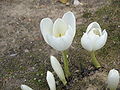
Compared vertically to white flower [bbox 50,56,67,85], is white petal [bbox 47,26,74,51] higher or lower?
higher

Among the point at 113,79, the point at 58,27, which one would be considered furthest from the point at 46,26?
the point at 113,79

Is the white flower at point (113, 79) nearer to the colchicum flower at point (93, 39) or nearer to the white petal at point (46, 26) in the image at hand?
the colchicum flower at point (93, 39)

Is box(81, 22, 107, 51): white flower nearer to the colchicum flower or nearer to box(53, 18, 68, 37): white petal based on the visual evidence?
the colchicum flower

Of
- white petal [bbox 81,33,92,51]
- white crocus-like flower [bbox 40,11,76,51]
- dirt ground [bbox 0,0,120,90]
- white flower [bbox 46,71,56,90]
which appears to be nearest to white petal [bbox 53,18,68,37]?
white crocus-like flower [bbox 40,11,76,51]

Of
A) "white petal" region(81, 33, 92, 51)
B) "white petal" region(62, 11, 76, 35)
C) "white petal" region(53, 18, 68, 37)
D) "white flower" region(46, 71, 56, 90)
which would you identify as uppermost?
"white petal" region(62, 11, 76, 35)

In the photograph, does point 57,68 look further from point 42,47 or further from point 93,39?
point 42,47
